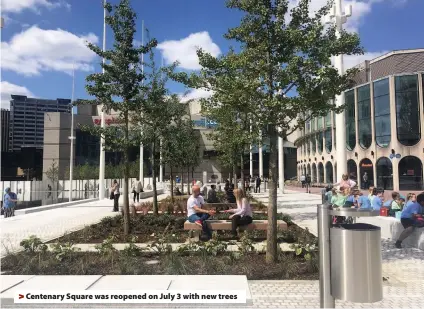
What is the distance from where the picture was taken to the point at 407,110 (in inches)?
1709

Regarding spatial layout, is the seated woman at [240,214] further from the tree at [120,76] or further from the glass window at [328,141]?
the glass window at [328,141]

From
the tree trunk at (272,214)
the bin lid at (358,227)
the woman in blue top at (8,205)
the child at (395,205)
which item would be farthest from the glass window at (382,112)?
the bin lid at (358,227)

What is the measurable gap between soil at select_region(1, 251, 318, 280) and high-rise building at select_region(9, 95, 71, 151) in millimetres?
80167

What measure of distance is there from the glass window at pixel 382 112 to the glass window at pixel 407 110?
1.23 m

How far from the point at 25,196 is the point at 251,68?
3509cm

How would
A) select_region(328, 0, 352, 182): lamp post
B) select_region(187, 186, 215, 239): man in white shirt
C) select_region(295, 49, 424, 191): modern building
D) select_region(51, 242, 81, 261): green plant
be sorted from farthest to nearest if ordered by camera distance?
select_region(295, 49, 424, 191): modern building → select_region(328, 0, 352, 182): lamp post → select_region(187, 186, 215, 239): man in white shirt → select_region(51, 242, 81, 261): green plant

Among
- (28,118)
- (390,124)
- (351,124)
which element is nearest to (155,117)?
(390,124)

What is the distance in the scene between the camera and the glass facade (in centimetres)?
4816

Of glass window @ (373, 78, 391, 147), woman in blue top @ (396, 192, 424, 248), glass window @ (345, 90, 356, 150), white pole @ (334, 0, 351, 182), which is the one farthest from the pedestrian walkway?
glass window @ (345, 90, 356, 150)

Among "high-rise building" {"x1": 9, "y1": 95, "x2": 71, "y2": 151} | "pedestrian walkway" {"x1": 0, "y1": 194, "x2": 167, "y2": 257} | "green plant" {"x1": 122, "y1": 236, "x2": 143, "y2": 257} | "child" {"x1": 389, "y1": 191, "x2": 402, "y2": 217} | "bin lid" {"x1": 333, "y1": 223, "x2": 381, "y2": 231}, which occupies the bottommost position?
"pedestrian walkway" {"x1": 0, "y1": 194, "x2": 167, "y2": 257}

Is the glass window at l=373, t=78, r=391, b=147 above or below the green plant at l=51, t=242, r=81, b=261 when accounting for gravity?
above

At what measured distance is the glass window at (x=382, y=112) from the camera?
148ft

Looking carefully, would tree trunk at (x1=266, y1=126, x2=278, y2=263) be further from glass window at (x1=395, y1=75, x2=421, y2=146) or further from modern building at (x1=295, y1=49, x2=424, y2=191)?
glass window at (x1=395, y1=75, x2=421, y2=146)

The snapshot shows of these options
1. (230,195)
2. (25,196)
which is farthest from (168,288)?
(25,196)
